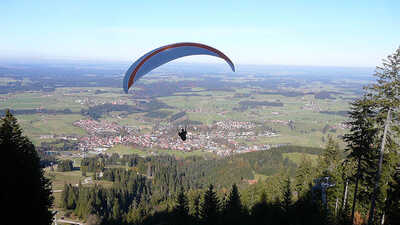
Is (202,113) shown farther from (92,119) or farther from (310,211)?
(310,211)

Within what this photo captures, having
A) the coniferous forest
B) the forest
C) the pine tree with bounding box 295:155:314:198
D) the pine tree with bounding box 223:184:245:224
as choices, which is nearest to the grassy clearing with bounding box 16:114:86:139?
the forest

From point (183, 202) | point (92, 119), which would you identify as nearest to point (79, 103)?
point (92, 119)

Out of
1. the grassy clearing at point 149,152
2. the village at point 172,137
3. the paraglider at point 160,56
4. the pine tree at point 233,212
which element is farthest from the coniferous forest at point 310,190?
the village at point 172,137

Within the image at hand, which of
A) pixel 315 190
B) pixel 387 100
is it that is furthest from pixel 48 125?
pixel 387 100

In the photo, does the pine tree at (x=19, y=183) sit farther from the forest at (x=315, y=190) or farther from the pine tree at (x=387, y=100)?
the pine tree at (x=387, y=100)

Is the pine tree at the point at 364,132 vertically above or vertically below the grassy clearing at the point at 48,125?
above
